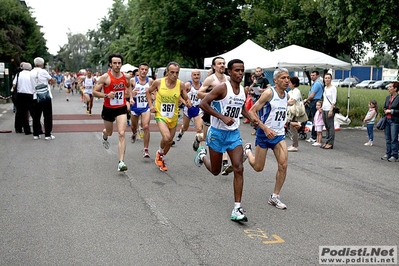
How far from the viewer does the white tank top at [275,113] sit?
22.4 feet

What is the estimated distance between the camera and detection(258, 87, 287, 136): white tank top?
6820 millimetres

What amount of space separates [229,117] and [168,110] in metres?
3.08

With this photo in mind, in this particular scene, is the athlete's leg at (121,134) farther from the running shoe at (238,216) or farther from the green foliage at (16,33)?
the green foliage at (16,33)

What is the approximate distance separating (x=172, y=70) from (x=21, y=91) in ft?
23.7

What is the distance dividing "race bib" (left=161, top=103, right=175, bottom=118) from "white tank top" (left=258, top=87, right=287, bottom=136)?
8.90ft

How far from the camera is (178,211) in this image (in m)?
6.54

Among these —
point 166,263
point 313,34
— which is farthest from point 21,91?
point 313,34

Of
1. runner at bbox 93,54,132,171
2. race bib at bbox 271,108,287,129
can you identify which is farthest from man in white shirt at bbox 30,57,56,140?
race bib at bbox 271,108,287,129

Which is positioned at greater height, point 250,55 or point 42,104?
point 250,55

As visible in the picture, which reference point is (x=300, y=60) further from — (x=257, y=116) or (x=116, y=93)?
(x=257, y=116)

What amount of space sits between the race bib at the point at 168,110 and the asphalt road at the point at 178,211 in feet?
3.38

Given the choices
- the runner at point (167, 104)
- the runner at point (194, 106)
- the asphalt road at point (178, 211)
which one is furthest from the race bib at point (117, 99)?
the runner at point (194, 106)

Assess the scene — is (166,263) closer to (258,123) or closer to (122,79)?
(258,123)

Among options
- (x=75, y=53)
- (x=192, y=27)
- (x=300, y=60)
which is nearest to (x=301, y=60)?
(x=300, y=60)
